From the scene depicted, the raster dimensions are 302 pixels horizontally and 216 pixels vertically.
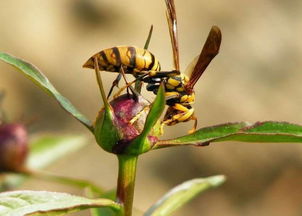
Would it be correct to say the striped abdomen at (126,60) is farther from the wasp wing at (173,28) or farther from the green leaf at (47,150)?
the green leaf at (47,150)

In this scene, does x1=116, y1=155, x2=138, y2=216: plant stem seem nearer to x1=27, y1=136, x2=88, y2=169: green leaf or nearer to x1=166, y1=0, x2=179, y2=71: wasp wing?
x1=166, y1=0, x2=179, y2=71: wasp wing

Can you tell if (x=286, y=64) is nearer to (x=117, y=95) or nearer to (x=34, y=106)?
(x=34, y=106)

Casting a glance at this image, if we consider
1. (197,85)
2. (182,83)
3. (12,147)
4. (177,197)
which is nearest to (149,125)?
(182,83)

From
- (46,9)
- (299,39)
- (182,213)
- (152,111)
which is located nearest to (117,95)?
(152,111)

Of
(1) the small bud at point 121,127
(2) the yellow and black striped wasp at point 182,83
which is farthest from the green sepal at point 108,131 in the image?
(2) the yellow and black striped wasp at point 182,83

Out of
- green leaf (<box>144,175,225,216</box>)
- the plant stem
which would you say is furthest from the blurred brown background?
the plant stem
